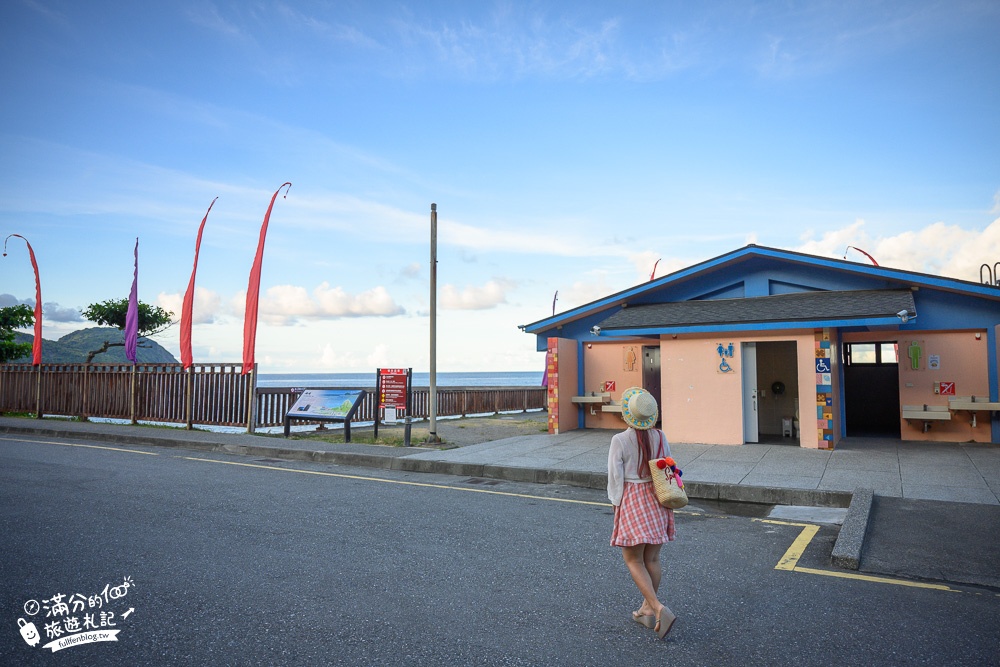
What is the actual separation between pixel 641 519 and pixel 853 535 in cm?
335

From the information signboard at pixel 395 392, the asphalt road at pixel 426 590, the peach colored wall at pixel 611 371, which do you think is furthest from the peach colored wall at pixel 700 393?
the asphalt road at pixel 426 590

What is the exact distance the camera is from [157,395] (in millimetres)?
19156

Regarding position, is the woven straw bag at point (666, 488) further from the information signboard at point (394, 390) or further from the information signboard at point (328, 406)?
the information signboard at point (328, 406)

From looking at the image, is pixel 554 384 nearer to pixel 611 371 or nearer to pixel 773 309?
pixel 611 371

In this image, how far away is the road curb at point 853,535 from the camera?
5723 millimetres

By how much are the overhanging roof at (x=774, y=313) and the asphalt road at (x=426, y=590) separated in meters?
6.66

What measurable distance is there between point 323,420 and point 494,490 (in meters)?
7.31

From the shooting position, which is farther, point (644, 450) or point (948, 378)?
point (948, 378)

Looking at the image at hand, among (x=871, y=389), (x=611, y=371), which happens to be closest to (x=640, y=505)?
(x=611, y=371)

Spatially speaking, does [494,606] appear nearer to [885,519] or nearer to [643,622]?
[643,622]

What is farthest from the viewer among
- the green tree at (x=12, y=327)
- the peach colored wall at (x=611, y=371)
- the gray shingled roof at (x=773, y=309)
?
the green tree at (x=12, y=327)

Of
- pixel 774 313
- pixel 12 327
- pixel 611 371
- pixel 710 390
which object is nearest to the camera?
pixel 774 313

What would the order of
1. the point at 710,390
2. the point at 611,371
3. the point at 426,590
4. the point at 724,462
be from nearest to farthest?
the point at 426,590 < the point at 724,462 < the point at 710,390 < the point at 611,371

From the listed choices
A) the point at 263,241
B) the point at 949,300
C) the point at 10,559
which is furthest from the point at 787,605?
the point at 263,241
